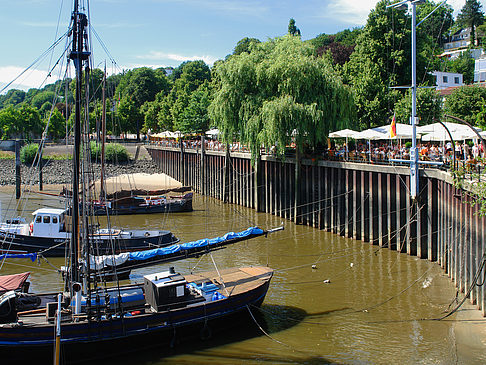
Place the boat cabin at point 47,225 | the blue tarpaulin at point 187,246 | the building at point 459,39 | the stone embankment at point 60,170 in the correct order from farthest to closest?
the building at point 459,39 → the stone embankment at point 60,170 → the boat cabin at point 47,225 → the blue tarpaulin at point 187,246

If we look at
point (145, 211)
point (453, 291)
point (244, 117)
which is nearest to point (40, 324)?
point (453, 291)

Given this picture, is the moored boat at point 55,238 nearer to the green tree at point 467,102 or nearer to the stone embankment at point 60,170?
the green tree at point 467,102

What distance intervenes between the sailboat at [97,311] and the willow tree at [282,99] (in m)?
19.2

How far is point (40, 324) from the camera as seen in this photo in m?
16.9

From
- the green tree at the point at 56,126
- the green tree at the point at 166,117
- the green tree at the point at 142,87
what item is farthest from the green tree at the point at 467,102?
the green tree at the point at 142,87

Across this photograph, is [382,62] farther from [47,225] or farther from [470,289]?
[47,225]

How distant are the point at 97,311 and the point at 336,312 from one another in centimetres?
999

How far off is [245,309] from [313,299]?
4.25 m

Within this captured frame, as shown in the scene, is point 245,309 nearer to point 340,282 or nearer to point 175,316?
point 175,316

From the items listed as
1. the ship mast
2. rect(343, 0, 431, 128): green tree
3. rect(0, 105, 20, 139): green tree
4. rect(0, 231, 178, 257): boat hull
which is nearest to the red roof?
the ship mast

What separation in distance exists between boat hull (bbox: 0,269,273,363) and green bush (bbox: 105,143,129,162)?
60.0 m

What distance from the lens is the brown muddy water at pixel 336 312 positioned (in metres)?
17.7

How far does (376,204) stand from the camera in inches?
1248

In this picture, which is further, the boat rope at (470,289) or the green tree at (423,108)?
the green tree at (423,108)
